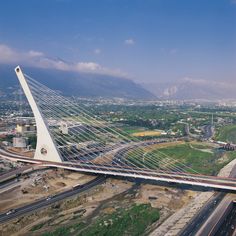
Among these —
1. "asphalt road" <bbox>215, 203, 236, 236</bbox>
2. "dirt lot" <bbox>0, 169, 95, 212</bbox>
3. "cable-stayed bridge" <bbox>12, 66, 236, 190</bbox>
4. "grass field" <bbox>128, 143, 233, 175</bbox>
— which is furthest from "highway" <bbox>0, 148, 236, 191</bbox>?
"grass field" <bbox>128, 143, 233, 175</bbox>

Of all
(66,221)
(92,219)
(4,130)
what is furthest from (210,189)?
(4,130)

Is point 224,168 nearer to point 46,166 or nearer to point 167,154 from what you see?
point 167,154

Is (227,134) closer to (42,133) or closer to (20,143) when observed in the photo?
(20,143)

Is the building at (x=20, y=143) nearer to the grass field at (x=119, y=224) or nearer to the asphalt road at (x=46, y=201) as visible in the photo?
the asphalt road at (x=46, y=201)

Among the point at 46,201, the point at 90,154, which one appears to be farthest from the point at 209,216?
the point at 90,154

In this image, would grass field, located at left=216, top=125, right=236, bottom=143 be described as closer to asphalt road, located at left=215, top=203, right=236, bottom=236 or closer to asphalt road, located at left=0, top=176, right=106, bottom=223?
asphalt road, located at left=0, top=176, right=106, bottom=223

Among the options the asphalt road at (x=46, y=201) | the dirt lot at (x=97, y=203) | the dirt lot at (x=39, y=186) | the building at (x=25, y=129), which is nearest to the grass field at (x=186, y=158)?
the dirt lot at (x=97, y=203)
